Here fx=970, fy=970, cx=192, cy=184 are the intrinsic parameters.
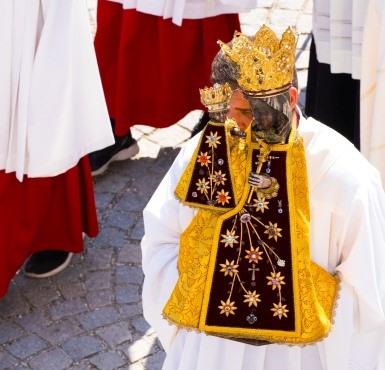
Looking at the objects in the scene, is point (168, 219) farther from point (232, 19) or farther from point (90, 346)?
point (232, 19)

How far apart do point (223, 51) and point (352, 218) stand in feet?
2.12

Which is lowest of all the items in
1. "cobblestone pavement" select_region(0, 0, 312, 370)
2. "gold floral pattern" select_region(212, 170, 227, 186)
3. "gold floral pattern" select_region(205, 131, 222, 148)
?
"cobblestone pavement" select_region(0, 0, 312, 370)

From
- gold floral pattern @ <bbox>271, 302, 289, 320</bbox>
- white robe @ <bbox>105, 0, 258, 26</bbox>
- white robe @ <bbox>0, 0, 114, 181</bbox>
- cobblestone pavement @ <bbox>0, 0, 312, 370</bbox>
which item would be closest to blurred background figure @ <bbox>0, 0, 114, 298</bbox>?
white robe @ <bbox>0, 0, 114, 181</bbox>

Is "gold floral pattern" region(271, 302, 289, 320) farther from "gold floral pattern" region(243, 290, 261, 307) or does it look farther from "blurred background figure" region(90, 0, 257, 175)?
"blurred background figure" region(90, 0, 257, 175)

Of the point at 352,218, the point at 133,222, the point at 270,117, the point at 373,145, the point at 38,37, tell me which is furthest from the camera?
the point at 133,222

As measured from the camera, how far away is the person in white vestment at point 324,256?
9.68 feet

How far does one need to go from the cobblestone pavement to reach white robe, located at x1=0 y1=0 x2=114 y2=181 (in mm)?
696

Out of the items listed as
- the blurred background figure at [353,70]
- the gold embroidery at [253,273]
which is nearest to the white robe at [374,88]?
the blurred background figure at [353,70]

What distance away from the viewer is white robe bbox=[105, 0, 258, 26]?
17.1 ft

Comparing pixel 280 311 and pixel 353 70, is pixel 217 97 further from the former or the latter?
pixel 353 70

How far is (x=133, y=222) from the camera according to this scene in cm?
530

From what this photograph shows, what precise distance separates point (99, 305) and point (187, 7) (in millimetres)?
1713

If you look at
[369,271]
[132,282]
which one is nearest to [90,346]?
[132,282]

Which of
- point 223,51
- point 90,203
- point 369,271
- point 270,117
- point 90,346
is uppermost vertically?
point 223,51
